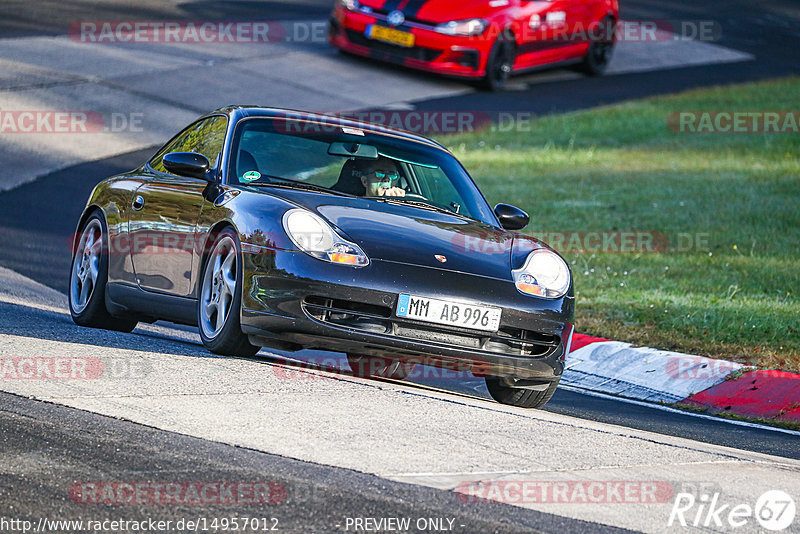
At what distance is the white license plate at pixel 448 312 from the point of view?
6312 millimetres

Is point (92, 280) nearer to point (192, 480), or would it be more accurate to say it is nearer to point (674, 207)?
point (192, 480)

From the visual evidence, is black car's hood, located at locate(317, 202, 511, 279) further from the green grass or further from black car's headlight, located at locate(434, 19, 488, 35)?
black car's headlight, located at locate(434, 19, 488, 35)

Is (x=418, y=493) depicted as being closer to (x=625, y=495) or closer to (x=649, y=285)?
(x=625, y=495)

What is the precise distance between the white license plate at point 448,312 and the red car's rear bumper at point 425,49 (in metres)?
13.4

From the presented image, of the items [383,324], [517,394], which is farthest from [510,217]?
[383,324]

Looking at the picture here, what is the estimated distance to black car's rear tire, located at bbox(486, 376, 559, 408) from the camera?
23.0 ft

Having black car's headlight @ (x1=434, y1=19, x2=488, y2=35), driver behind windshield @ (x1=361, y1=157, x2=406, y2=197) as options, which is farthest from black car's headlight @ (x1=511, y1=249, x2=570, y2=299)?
Result: black car's headlight @ (x1=434, y1=19, x2=488, y2=35)

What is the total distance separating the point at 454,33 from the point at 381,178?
39.9 feet

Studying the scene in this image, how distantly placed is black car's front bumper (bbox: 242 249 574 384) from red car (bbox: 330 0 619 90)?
13369mm

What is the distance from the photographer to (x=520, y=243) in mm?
7137

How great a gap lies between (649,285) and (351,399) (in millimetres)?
5654

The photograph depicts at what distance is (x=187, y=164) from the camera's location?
7.16m

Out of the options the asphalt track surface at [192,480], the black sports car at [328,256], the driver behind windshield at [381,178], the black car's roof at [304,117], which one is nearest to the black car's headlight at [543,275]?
the black sports car at [328,256]

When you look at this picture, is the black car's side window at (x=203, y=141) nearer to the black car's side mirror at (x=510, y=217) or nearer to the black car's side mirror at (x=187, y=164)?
the black car's side mirror at (x=187, y=164)
